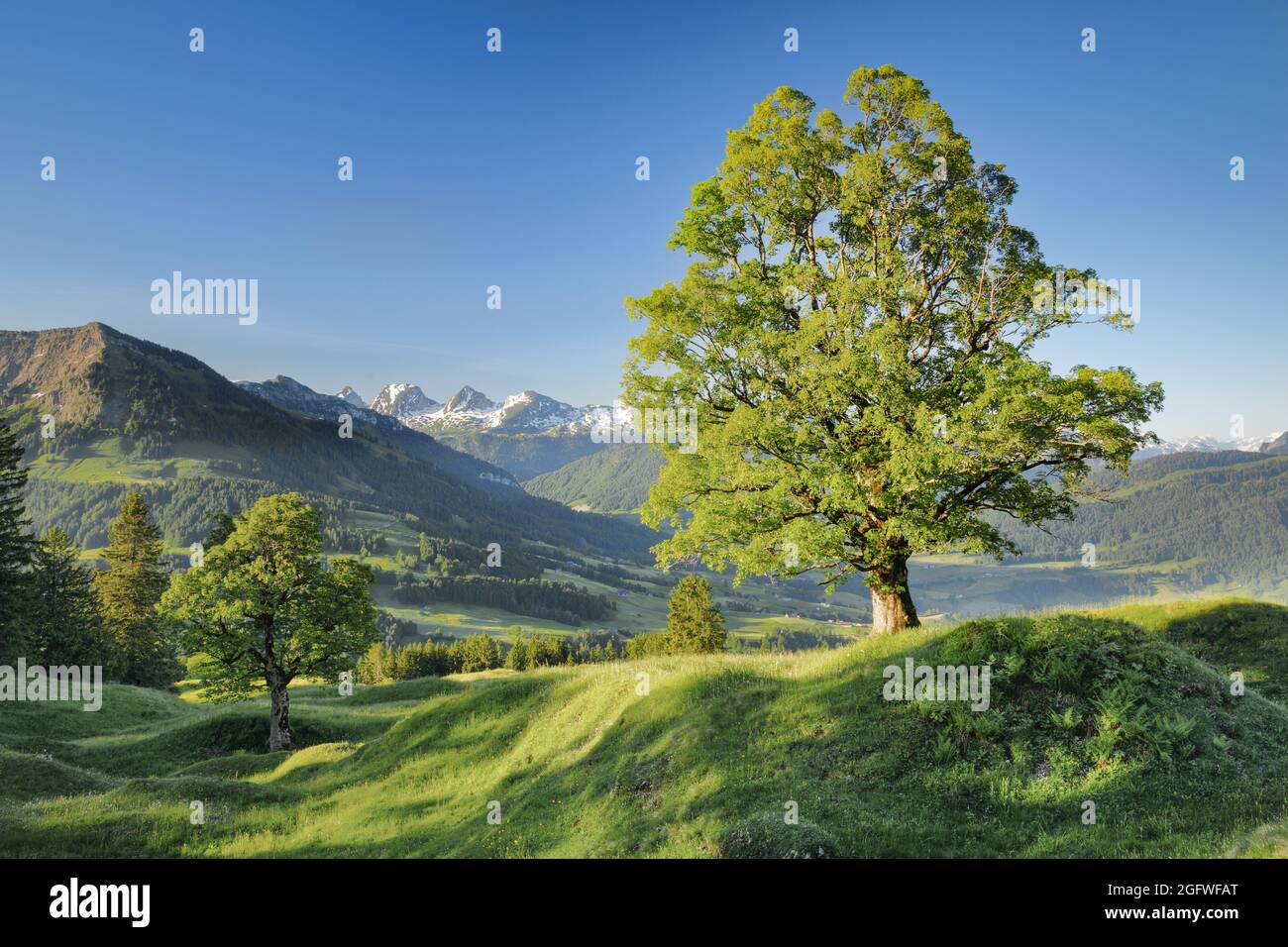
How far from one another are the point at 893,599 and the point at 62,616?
8181 centimetres

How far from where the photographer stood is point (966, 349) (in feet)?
70.3

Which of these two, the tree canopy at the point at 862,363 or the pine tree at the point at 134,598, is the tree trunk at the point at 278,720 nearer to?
the tree canopy at the point at 862,363

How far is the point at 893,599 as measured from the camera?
2167 centimetres

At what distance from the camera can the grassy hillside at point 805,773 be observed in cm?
1234

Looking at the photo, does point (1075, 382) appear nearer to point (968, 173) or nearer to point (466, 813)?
point (968, 173)

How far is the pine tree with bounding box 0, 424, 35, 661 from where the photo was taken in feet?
158

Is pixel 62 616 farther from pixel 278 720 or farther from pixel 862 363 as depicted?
pixel 862 363

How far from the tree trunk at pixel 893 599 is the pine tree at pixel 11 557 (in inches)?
2354

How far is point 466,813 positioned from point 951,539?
57.8ft

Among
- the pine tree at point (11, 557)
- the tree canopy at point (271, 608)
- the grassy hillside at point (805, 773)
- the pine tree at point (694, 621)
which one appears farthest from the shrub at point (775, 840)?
the pine tree at point (694, 621)
